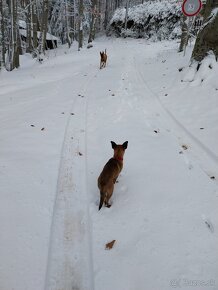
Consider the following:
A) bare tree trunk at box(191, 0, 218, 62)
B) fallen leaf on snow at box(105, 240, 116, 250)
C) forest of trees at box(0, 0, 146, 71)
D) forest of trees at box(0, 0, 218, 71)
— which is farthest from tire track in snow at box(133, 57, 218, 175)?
forest of trees at box(0, 0, 146, 71)

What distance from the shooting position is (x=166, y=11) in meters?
36.5

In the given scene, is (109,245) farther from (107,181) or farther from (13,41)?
(13,41)

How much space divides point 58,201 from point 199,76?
6.91m

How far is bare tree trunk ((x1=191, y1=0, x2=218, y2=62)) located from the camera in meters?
8.82

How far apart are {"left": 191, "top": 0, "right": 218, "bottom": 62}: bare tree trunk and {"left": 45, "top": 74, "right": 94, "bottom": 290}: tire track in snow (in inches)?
241

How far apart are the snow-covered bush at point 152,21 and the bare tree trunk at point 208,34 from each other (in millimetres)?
25680

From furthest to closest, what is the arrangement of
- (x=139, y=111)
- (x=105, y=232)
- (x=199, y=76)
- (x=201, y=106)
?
(x=199, y=76) < (x=139, y=111) < (x=201, y=106) < (x=105, y=232)

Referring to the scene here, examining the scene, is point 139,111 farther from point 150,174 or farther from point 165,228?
point 165,228

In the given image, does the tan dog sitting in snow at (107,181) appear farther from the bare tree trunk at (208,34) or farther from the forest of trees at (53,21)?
the forest of trees at (53,21)

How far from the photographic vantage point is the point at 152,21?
125ft

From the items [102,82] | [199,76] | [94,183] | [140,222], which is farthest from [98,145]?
[102,82]

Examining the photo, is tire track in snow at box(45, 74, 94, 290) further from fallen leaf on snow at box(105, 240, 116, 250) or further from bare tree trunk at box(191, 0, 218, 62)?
bare tree trunk at box(191, 0, 218, 62)

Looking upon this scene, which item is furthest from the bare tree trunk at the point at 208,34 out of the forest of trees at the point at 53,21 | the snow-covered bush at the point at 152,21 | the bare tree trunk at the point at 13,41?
the snow-covered bush at the point at 152,21

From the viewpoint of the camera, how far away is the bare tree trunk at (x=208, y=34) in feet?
28.9
